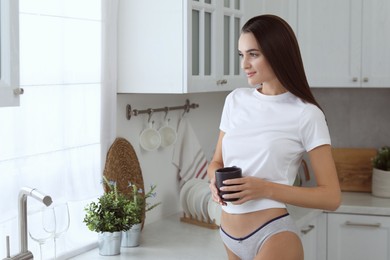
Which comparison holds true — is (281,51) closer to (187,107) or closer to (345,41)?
(187,107)

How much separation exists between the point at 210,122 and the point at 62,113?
1.43 meters

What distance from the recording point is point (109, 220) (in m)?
2.69

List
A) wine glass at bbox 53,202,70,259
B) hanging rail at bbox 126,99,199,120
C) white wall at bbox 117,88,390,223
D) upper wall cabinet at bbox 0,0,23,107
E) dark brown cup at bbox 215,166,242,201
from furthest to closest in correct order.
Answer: white wall at bbox 117,88,390,223 < hanging rail at bbox 126,99,199,120 < wine glass at bbox 53,202,70,259 < dark brown cup at bbox 215,166,242,201 < upper wall cabinet at bbox 0,0,23,107

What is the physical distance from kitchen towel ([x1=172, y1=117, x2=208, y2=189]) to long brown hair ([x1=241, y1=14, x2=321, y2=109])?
1497mm

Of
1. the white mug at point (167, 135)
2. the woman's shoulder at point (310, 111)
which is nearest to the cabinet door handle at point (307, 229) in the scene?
the white mug at point (167, 135)

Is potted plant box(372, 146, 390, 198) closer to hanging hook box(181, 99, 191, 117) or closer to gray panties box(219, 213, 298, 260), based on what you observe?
hanging hook box(181, 99, 191, 117)

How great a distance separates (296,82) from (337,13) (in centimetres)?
172

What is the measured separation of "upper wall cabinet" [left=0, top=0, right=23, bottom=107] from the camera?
189cm

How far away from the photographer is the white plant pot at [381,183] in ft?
12.4

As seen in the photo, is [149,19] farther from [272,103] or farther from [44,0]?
[272,103]

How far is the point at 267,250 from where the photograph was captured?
7.05 ft

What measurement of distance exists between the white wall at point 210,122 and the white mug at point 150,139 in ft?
0.11

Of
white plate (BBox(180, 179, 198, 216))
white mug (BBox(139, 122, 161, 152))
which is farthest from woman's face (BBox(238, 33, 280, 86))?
white plate (BBox(180, 179, 198, 216))

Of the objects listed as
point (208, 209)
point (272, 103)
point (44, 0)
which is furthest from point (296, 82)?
point (208, 209)
